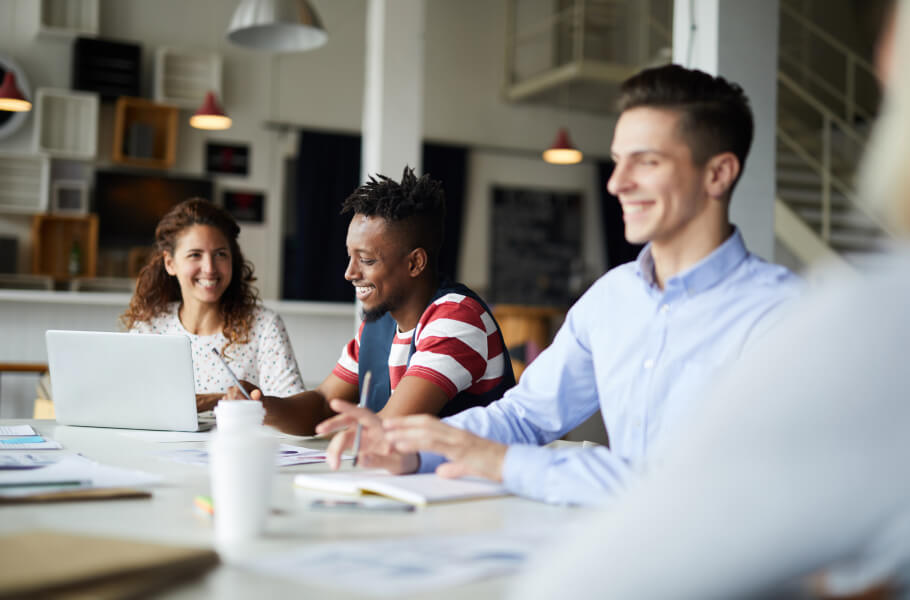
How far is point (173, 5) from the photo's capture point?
7.20 meters

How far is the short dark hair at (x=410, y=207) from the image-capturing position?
6.93 ft

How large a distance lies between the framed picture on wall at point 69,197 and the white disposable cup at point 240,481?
6413 millimetres

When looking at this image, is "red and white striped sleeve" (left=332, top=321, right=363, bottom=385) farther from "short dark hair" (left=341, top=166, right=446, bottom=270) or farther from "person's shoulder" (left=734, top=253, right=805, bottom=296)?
"person's shoulder" (left=734, top=253, right=805, bottom=296)

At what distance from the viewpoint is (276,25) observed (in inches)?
165

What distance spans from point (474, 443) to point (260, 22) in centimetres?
322

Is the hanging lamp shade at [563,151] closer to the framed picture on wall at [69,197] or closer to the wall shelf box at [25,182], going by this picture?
the framed picture on wall at [69,197]

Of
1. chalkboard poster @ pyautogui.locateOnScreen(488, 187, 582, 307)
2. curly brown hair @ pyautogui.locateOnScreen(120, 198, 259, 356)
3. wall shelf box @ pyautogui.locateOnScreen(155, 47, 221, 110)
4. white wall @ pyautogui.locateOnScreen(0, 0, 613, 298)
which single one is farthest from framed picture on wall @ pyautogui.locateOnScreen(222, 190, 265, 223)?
curly brown hair @ pyautogui.locateOnScreen(120, 198, 259, 356)

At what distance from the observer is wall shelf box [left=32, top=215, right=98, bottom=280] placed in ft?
21.7

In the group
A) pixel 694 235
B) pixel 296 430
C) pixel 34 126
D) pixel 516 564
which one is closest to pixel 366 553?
pixel 516 564

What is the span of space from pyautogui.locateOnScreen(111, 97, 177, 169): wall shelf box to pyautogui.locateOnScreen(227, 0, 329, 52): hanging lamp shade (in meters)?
2.81

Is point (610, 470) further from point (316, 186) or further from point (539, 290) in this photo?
point (539, 290)

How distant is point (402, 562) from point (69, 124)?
6.69 metres

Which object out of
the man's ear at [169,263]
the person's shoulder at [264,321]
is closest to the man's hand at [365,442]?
the person's shoulder at [264,321]

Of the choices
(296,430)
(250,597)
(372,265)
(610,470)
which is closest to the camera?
(250,597)
